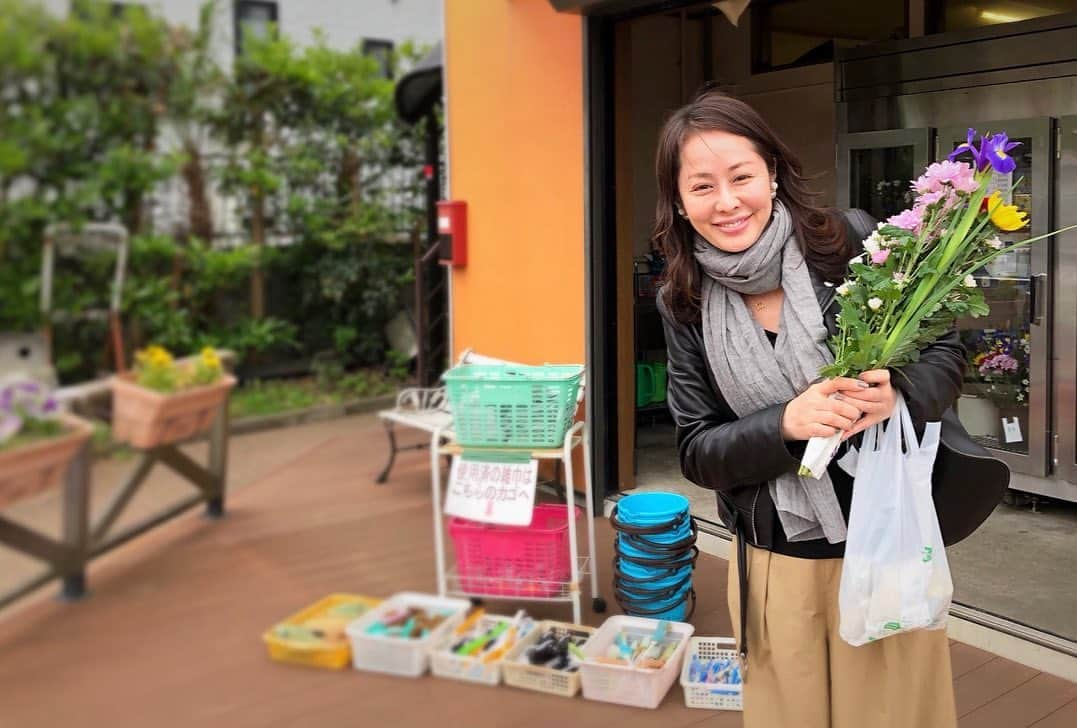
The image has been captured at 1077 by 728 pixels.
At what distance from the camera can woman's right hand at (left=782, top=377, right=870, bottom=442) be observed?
1151 millimetres

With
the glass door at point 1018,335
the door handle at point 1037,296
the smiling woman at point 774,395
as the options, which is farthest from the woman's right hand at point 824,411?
the door handle at point 1037,296

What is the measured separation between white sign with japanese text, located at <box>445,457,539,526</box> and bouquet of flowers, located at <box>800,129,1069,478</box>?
1.07 m

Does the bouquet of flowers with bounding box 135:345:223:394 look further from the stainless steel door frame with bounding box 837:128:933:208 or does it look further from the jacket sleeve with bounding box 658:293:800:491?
the stainless steel door frame with bounding box 837:128:933:208

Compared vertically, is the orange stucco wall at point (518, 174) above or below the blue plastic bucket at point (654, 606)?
above

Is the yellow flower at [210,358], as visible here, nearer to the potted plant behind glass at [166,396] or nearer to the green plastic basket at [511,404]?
the potted plant behind glass at [166,396]

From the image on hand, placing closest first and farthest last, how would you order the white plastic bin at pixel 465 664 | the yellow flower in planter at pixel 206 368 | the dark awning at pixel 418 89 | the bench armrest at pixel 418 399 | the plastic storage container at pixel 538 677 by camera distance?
the yellow flower in planter at pixel 206 368 < the dark awning at pixel 418 89 < the bench armrest at pixel 418 399 < the white plastic bin at pixel 465 664 < the plastic storage container at pixel 538 677

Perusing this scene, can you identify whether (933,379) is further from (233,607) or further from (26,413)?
(26,413)


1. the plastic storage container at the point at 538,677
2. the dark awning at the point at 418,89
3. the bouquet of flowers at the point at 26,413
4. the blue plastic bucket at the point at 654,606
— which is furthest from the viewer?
the blue plastic bucket at the point at 654,606

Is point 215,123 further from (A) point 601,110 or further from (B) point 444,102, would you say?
(A) point 601,110

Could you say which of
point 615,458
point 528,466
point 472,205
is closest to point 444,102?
point 472,205

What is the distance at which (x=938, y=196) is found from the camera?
46.8 inches

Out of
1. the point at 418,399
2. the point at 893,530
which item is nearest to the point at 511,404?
the point at 418,399

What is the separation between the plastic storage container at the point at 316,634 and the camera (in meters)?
1.00

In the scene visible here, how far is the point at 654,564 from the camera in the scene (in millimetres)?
2604
